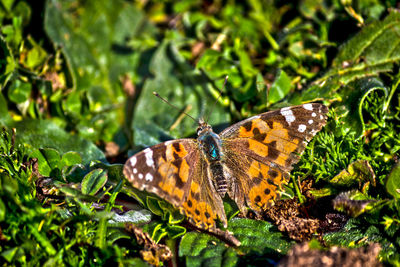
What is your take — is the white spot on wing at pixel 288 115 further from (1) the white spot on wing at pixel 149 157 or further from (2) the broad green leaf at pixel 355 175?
(1) the white spot on wing at pixel 149 157

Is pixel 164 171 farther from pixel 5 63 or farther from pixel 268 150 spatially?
pixel 5 63

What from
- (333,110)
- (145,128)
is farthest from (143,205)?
(333,110)

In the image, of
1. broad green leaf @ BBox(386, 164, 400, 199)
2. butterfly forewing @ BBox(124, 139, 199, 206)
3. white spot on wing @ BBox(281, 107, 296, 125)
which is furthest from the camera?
white spot on wing @ BBox(281, 107, 296, 125)

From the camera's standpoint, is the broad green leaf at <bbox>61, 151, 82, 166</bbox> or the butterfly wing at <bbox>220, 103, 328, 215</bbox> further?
the broad green leaf at <bbox>61, 151, 82, 166</bbox>

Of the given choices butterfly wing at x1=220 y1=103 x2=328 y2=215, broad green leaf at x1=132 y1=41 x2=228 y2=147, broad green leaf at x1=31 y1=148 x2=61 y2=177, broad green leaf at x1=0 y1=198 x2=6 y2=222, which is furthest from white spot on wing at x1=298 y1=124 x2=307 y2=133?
broad green leaf at x1=0 y1=198 x2=6 y2=222

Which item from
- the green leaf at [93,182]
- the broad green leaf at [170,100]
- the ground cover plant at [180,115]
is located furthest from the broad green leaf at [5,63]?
the green leaf at [93,182]

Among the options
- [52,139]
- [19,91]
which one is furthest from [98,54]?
[52,139]

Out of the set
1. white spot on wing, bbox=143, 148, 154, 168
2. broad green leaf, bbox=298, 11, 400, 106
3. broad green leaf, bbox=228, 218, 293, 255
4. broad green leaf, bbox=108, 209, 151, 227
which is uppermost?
broad green leaf, bbox=298, 11, 400, 106

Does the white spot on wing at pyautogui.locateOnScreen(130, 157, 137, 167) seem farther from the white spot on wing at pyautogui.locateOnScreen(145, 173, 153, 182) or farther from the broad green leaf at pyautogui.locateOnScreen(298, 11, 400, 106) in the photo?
the broad green leaf at pyautogui.locateOnScreen(298, 11, 400, 106)
